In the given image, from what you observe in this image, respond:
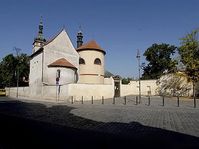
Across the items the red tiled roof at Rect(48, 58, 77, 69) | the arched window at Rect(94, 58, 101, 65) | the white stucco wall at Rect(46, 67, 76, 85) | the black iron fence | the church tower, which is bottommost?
the black iron fence

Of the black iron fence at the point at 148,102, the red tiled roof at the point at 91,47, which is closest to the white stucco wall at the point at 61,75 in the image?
the black iron fence at the point at 148,102

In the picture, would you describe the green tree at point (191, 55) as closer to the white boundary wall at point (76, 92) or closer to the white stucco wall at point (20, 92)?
the white boundary wall at point (76, 92)

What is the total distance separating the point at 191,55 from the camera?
1447 inches

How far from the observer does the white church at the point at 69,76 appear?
116ft

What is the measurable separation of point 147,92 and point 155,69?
1047 inches

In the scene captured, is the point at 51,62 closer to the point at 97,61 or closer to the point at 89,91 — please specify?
the point at 97,61

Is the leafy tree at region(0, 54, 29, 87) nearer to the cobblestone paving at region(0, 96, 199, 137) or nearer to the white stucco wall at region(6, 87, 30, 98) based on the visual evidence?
the white stucco wall at region(6, 87, 30, 98)

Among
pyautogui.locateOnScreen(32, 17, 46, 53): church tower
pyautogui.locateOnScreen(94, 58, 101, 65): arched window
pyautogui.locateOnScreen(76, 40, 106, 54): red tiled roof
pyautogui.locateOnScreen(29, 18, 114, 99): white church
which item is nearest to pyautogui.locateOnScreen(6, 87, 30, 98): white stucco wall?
pyautogui.locateOnScreen(29, 18, 114, 99): white church

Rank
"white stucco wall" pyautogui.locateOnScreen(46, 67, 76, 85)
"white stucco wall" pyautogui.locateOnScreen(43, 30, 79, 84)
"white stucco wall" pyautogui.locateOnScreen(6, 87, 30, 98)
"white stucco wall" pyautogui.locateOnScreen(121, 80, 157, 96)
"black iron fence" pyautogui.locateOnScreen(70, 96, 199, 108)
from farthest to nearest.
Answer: "white stucco wall" pyautogui.locateOnScreen(6, 87, 30, 98), "white stucco wall" pyautogui.locateOnScreen(121, 80, 157, 96), "white stucco wall" pyautogui.locateOnScreen(43, 30, 79, 84), "white stucco wall" pyautogui.locateOnScreen(46, 67, 76, 85), "black iron fence" pyautogui.locateOnScreen(70, 96, 199, 108)

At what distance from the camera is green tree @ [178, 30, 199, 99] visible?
119 feet

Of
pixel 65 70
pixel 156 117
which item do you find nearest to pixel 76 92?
pixel 65 70

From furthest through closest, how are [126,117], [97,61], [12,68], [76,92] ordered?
[12,68] < [97,61] < [76,92] < [126,117]

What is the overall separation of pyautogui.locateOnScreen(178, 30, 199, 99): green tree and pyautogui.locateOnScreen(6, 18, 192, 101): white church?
1033 cm

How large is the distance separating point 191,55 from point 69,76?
782 inches
